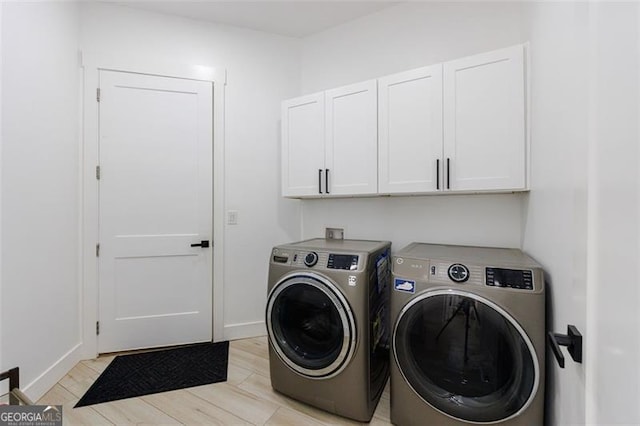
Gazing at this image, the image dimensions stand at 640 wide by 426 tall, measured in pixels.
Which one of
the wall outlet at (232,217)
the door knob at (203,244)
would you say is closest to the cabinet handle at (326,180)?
the wall outlet at (232,217)

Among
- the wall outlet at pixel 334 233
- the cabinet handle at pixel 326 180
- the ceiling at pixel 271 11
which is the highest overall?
the ceiling at pixel 271 11

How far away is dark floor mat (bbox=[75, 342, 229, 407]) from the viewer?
1787 mm

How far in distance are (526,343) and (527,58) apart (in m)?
1.44

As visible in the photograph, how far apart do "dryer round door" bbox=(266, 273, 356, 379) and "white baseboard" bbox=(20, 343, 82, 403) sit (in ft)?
4.65

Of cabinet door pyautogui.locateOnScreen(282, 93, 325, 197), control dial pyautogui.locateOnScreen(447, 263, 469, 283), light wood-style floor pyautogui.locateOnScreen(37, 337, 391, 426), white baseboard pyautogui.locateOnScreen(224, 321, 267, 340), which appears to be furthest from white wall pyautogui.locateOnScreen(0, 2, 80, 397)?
control dial pyautogui.locateOnScreen(447, 263, 469, 283)

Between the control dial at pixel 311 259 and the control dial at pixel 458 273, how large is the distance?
2.36 feet

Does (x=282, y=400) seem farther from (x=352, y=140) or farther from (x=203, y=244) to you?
(x=352, y=140)

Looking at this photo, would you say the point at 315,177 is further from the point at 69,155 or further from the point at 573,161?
the point at 69,155

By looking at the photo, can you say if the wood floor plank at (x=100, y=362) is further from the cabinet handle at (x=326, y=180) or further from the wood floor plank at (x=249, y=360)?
the cabinet handle at (x=326, y=180)

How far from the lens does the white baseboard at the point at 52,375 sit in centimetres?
169

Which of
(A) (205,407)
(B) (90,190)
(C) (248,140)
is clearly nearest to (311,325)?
(A) (205,407)

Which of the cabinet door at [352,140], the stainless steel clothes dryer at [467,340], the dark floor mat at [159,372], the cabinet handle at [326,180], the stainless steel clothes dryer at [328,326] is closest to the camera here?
the stainless steel clothes dryer at [467,340]

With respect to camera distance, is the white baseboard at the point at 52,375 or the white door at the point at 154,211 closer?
the white baseboard at the point at 52,375

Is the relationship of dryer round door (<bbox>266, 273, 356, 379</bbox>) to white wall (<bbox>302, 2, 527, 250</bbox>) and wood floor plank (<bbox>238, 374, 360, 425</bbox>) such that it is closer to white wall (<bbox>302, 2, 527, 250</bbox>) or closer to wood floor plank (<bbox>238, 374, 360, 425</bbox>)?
wood floor plank (<bbox>238, 374, 360, 425</bbox>)
